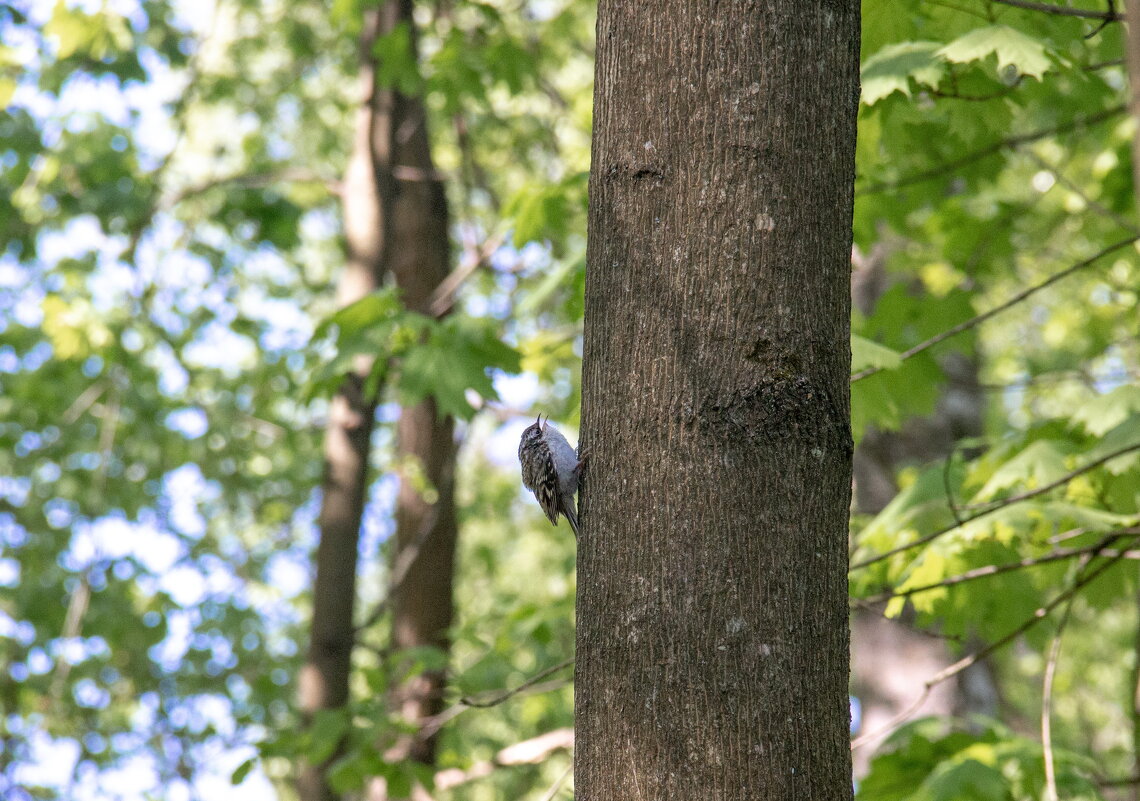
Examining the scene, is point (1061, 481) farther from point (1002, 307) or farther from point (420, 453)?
point (420, 453)

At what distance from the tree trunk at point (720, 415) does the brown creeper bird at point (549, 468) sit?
0.97 meters

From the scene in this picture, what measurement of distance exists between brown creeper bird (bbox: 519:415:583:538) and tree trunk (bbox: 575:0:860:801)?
0.97 meters

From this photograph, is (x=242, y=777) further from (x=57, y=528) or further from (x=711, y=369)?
(x=57, y=528)

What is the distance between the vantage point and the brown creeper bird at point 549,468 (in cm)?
288

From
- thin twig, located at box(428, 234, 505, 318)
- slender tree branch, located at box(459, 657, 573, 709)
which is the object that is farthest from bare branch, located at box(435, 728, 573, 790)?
slender tree branch, located at box(459, 657, 573, 709)

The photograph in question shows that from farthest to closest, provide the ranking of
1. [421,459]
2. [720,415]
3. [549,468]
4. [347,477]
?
[421,459], [347,477], [549,468], [720,415]

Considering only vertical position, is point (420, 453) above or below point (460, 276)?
below

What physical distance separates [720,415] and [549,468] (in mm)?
1432

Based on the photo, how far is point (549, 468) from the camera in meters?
3.09

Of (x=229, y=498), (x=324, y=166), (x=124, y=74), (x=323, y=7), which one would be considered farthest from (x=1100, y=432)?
(x=324, y=166)

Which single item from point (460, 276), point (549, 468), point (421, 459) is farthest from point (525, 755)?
point (549, 468)

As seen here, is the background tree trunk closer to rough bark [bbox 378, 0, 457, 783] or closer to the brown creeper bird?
rough bark [bbox 378, 0, 457, 783]

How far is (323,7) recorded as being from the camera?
10789 mm

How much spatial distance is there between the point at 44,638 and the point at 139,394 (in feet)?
13.4
